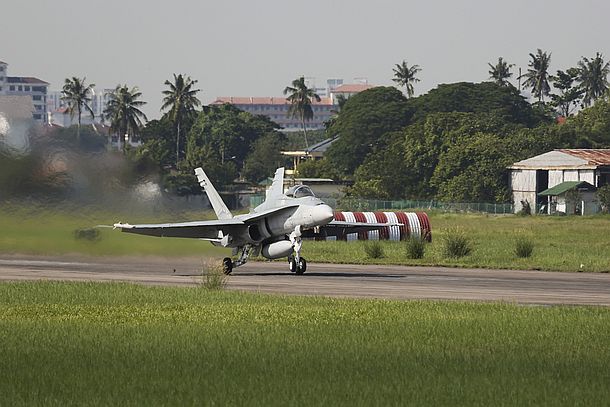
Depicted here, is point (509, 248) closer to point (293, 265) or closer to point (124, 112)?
point (293, 265)

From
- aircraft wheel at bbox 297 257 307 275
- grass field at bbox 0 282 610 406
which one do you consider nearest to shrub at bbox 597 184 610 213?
aircraft wheel at bbox 297 257 307 275

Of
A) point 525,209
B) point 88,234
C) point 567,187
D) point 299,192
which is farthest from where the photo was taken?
point 567,187

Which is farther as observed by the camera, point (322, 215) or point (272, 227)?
point (272, 227)

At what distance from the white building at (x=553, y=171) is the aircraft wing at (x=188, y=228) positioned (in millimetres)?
77353

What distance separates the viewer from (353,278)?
40.3 meters

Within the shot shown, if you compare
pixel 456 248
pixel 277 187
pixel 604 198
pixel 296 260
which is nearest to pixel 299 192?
pixel 277 187

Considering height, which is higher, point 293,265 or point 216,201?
point 216,201

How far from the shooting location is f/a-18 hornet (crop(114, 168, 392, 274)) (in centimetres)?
4000

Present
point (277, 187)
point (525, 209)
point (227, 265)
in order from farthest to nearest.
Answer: point (525, 209)
point (277, 187)
point (227, 265)

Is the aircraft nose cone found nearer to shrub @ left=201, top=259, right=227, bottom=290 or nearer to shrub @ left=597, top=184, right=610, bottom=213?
shrub @ left=201, top=259, right=227, bottom=290

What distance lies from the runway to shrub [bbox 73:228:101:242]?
101cm

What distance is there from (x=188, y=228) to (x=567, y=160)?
81.0 metres

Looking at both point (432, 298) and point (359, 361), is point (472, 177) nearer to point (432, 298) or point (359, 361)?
point (432, 298)

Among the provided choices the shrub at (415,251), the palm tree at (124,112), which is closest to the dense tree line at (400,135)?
the palm tree at (124,112)
